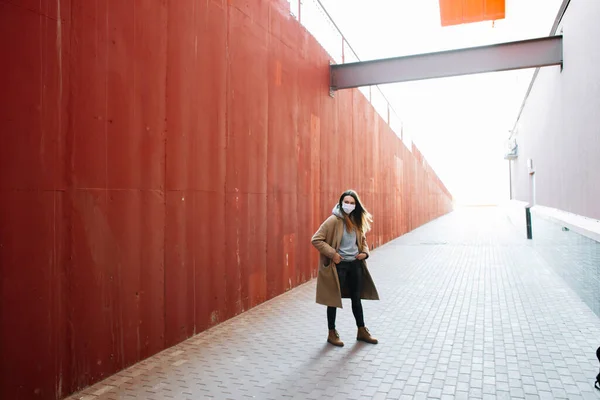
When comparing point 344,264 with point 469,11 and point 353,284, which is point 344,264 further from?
point 469,11

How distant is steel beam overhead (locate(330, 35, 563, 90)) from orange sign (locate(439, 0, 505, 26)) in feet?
5.35

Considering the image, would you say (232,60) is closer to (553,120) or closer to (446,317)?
(446,317)

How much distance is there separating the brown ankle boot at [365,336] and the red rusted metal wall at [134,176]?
195 cm

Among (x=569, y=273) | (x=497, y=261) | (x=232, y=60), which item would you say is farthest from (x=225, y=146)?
(x=497, y=261)

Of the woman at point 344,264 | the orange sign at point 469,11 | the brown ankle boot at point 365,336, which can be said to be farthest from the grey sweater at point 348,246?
the orange sign at point 469,11

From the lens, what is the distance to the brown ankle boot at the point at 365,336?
5.49 metres

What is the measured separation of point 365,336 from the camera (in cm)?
556

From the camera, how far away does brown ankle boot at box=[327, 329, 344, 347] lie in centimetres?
540

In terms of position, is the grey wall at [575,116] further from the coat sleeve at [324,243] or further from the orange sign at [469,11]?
the coat sleeve at [324,243]

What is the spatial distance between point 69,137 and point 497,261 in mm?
10980

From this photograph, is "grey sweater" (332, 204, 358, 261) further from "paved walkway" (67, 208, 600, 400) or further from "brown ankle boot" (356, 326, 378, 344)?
"paved walkway" (67, 208, 600, 400)

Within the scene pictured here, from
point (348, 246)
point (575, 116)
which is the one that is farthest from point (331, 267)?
point (575, 116)

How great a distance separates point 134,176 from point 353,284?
2.79 m

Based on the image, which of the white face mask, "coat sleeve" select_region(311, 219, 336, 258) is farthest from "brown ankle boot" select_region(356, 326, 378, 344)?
the white face mask
